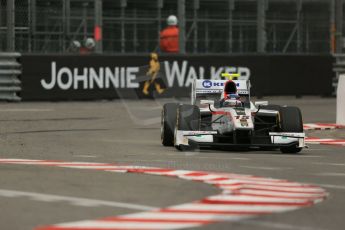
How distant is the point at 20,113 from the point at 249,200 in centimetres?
1313

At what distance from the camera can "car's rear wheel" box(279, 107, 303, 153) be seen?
13.3 metres

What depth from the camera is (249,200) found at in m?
8.12

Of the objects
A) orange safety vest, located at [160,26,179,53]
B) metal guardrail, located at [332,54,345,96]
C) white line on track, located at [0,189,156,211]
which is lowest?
white line on track, located at [0,189,156,211]

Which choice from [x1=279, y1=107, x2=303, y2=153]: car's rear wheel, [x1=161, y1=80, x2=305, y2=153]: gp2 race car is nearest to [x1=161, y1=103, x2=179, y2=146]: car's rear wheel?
Result: [x1=161, y1=80, x2=305, y2=153]: gp2 race car

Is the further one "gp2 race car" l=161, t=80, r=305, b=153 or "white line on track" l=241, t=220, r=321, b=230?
"gp2 race car" l=161, t=80, r=305, b=153

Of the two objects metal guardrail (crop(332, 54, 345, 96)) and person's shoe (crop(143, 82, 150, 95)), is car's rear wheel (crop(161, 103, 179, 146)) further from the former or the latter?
metal guardrail (crop(332, 54, 345, 96))

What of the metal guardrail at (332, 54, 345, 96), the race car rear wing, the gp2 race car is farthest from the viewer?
the metal guardrail at (332, 54, 345, 96)

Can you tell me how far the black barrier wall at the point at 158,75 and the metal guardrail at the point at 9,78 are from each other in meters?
0.16

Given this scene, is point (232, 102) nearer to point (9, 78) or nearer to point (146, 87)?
point (9, 78)

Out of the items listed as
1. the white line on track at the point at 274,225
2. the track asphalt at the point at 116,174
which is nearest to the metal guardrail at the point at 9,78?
the track asphalt at the point at 116,174

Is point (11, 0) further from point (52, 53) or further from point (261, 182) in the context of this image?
point (261, 182)

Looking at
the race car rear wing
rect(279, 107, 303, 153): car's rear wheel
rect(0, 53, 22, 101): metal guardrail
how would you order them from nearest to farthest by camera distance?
rect(279, 107, 303, 153): car's rear wheel, the race car rear wing, rect(0, 53, 22, 101): metal guardrail

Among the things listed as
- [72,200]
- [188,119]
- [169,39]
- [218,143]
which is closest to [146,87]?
[169,39]

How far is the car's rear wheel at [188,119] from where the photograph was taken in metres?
13.1
